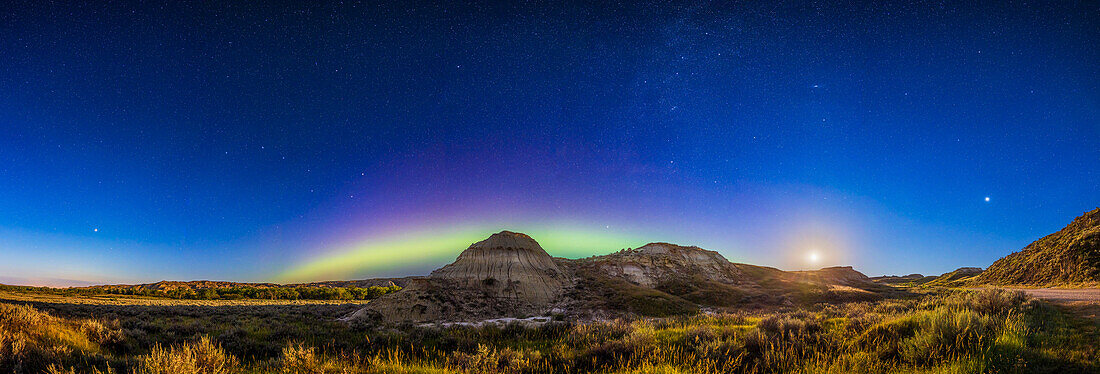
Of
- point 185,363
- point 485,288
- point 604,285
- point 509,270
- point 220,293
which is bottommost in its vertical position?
point 220,293

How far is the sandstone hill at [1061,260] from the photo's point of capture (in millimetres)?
30156

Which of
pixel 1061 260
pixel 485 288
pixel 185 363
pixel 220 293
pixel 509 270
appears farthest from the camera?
pixel 220 293

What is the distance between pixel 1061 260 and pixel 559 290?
148ft

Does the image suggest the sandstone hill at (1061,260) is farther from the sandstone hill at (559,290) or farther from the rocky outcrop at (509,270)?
the rocky outcrop at (509,270)

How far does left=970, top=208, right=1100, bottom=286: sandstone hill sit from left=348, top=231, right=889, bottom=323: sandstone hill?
12240 mm

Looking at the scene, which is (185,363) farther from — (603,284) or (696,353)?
(603,284)

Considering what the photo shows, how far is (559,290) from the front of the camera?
43.5m

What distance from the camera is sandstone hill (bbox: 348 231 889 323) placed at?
107 feet

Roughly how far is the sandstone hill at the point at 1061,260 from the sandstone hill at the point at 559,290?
40.2 ft

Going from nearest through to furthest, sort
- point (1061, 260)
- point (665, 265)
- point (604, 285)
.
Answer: point (1061, 260)
point (604, 285)
point (665, 265)

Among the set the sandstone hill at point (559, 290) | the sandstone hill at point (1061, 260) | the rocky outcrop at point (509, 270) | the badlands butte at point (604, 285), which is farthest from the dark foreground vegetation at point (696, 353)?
the sandstone hill at point (1061, 260)

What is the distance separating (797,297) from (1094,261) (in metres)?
20.3

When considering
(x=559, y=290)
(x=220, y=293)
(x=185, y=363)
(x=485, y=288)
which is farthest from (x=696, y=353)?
(x=220, y=293)

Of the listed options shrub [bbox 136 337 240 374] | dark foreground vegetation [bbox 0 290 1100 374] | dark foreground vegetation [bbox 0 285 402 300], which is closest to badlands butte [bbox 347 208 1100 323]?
dark foreground vegetation [bbox 0 290 1100 374]
